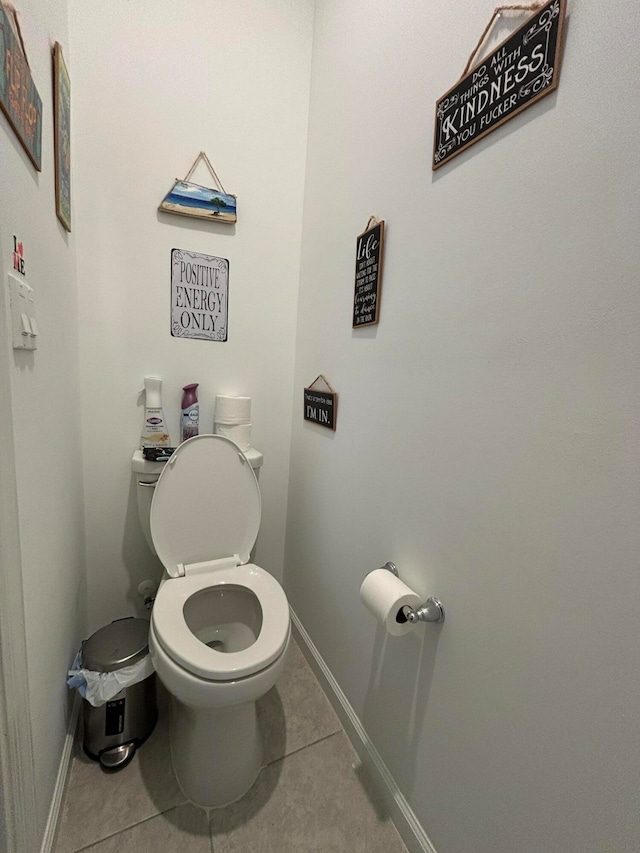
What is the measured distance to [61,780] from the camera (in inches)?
38.6

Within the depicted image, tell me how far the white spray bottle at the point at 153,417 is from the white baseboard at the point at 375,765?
102cm

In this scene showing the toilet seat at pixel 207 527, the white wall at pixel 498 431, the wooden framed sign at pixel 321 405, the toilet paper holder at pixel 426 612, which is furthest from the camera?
the wooden framed sign at pixel 321 405

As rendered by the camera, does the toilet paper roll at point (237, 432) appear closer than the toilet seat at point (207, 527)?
No

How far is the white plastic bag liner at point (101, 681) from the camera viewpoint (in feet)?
3.42

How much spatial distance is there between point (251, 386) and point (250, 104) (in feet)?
3.38

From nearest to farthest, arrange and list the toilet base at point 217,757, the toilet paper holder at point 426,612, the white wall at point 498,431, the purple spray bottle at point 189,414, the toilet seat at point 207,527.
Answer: the white wall at point 498,431 → the toilet paper holder at point 426,612 → the toilet base at point 217,757 → the toilet seat at point 207,527 → the purple spray bottle at point 189,414

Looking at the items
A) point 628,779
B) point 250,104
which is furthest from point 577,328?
point 250,104

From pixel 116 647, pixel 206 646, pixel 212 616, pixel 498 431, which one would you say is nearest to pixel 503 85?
pixel 498 431

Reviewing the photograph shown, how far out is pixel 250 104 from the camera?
1.35 metres

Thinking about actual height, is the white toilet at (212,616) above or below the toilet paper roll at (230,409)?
below

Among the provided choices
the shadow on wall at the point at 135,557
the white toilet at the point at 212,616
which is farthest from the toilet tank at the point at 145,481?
the shadow on wall at the point at 135,557

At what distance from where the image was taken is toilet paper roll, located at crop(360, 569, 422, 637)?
84 centimetres

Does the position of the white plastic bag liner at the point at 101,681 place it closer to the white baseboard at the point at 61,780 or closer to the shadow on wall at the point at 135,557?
the white baseboard at the point at 61,780

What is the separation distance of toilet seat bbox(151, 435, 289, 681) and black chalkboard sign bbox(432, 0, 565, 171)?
104 cm
